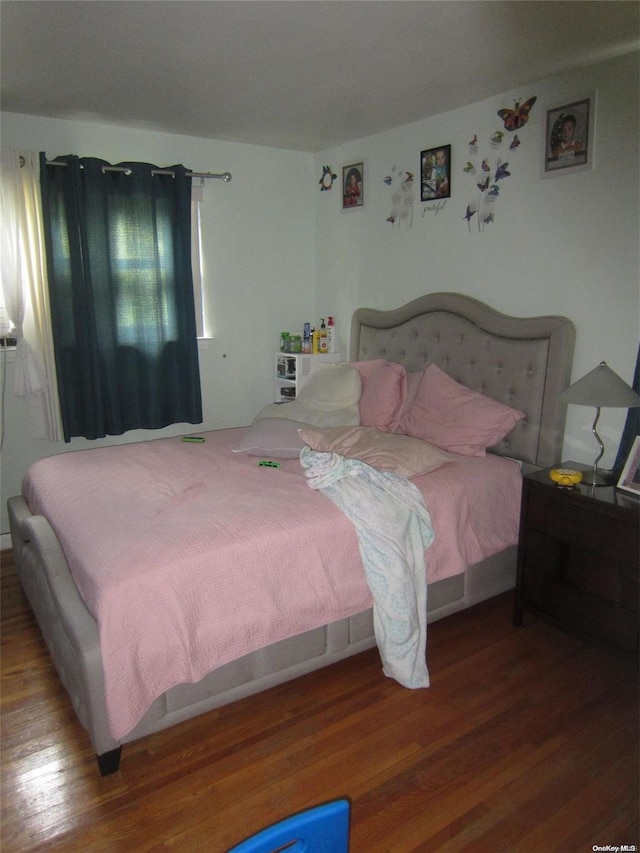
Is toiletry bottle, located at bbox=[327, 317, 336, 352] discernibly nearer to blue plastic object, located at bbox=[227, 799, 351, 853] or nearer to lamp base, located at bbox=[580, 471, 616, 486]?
lamp base, located at bbox=[580, 471, 616, 486]

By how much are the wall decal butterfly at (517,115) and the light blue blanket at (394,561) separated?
1.95 meters

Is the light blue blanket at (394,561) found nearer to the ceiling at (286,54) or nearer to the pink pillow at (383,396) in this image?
the pink pillow at (383,396)

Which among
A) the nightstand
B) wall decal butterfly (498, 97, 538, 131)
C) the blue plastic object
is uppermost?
wall decal butterfly (498, 97, 538, 131)

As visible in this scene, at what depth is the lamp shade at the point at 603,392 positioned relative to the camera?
2273 mm

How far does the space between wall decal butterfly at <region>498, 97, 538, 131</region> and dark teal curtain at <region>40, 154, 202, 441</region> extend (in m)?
1.92

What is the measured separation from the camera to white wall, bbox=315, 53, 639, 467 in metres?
2.52

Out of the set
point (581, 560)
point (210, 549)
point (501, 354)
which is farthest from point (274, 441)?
point (581, 560)

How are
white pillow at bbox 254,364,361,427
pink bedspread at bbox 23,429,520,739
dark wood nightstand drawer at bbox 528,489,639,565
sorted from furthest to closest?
white pillow at bbox 254,364,361,427 < dark wood nightstand drawer at bbox 528,489,639,565 < pink bedspread at bbox 23,429,520,739

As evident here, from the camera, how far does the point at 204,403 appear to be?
4.15m

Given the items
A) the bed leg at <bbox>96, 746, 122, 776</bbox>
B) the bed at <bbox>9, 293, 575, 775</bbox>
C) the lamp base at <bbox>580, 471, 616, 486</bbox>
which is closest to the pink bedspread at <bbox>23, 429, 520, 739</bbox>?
the bed at <bbox>9, 293, 575, 775</bbox>

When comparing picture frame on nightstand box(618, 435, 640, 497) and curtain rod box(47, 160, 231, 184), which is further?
curtain rod box(47, 160, 231, 184)

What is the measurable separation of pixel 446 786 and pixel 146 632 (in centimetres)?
104

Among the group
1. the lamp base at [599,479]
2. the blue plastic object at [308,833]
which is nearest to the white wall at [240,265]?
the lamp base at [599,479]

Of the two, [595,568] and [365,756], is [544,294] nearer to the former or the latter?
[595,568]
